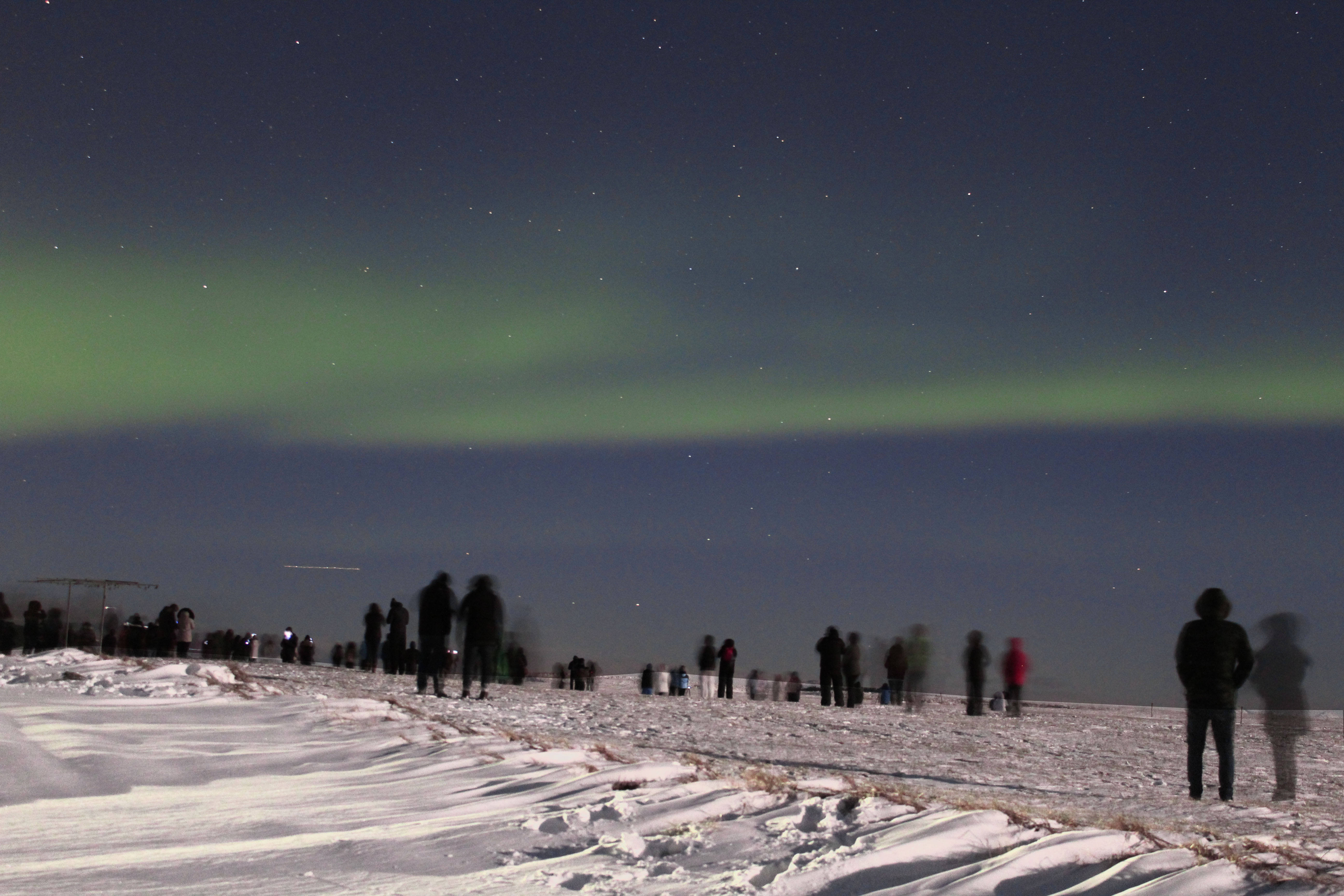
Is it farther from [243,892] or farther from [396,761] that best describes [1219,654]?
[243,892]

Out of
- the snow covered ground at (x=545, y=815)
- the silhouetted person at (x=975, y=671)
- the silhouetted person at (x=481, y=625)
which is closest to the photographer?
the snow covered ground at (x=545, y=815)

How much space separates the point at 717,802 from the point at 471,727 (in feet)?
13.0

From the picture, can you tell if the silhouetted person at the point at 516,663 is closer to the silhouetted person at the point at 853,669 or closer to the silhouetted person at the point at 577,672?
the silhouetted person at the point at 577,672

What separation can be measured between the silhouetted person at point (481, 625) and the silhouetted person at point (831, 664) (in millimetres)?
8062

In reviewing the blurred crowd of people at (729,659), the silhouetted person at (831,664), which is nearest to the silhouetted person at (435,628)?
the blurred crowd of people at (729,659)

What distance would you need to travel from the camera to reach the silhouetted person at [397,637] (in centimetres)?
2117

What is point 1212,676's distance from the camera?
8.77 metres

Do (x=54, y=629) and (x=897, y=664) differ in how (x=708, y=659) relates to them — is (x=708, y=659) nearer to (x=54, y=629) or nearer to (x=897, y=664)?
(x=897, y=664)

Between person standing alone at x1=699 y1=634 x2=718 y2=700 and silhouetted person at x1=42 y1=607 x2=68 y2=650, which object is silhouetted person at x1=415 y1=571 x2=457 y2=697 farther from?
silhouetted person at x1=42 y1=607 x2=68 y2=650

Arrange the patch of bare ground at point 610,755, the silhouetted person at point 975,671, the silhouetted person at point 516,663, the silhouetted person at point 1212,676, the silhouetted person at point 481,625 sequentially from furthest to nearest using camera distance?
the silhouetted person at point 516,663
the silhouetted person at point 975,671
the silhouetted person at point 481,625
the silhouetted person at point 1212,676
the patch of bare ground at point 610,755

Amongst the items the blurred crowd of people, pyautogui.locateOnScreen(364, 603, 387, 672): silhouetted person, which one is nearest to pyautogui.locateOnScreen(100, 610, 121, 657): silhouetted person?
the blurred crowd of people

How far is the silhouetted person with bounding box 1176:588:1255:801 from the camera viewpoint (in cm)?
852

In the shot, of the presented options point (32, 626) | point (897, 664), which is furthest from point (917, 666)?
point (32, 626)

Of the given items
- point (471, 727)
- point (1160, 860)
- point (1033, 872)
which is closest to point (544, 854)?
point (1033, 872)
